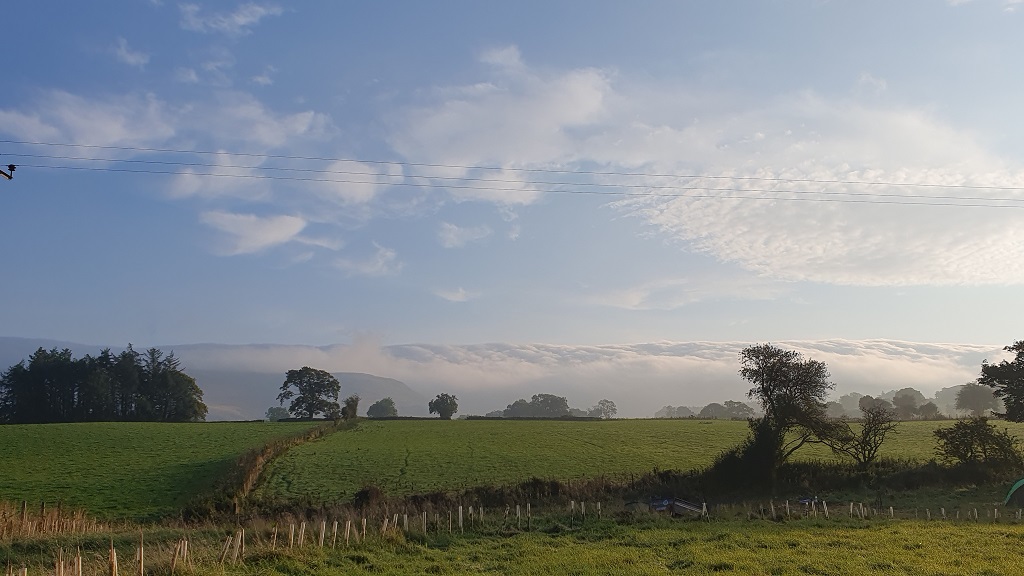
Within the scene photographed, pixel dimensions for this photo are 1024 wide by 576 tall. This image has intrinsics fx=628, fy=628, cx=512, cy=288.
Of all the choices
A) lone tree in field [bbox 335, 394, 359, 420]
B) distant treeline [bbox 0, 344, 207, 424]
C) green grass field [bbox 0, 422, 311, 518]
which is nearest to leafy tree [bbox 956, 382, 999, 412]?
lone tree in field [bbox 335, 394, 359, 420]

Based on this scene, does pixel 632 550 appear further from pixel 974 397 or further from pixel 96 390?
pixel 974 397

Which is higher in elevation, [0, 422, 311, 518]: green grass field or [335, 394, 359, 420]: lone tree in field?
[335, 394, 359, 420]: lone tree in field

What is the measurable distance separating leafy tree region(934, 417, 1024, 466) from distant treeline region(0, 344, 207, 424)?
381 feet

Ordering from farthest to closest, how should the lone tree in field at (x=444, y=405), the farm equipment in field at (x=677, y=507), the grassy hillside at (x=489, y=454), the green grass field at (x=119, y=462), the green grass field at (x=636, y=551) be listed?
the lone tree in field at (x=444, y=405) → the grassy hillside at (x=489, y=454) → the green grass field at (x=119, y=462) → the farm equipment in field at (x=677, y=507) → the green grass field at (x=636, y=551)

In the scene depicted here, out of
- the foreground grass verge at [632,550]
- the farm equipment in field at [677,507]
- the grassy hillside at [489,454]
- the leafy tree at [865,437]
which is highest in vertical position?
the leafy tree at [865,437]

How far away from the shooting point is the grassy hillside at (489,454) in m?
43.8

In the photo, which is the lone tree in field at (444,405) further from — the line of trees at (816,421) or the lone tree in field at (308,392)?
the line of trees at (816,421)

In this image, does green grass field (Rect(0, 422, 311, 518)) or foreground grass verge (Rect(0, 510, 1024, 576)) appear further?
green grass field (Rect(0, 422, 311, 518))

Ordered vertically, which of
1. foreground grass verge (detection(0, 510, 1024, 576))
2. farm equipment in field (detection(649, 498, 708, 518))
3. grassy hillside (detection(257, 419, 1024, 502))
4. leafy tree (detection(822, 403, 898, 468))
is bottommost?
grassy hillside (detection(257, 419, 1024, 502))

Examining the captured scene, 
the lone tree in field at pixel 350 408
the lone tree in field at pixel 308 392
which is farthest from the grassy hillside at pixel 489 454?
the lone tree in field at pixel 308 392

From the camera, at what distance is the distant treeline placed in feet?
358

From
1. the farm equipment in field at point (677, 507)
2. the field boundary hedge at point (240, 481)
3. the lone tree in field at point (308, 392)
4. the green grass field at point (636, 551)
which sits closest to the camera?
the green grass field at point (636, 551)

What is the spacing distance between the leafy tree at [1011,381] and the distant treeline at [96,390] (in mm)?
118970

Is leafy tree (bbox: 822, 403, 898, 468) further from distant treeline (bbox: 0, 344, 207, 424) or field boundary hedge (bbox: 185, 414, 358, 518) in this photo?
distant treeline (bbox: 0, 344, 207, 424)
